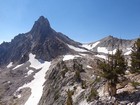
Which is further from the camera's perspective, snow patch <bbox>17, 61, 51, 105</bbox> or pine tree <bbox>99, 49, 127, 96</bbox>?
snow patch <bbox>17, 61, 51, 105</bbox>

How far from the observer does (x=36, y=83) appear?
12162cm

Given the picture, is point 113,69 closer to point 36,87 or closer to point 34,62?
point 36,87

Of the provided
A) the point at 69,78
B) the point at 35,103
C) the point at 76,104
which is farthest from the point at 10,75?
the point at 76,104

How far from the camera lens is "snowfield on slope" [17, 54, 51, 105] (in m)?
92.7

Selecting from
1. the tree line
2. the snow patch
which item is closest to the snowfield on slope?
the snow patch

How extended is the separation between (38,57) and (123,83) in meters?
165

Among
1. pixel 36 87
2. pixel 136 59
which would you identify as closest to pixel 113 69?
pixel 136 59

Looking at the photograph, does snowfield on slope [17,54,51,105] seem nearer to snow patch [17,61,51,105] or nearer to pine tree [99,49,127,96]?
snow patch [17,61,51,105]

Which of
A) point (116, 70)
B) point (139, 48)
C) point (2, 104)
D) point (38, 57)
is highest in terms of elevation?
point (38, 57)

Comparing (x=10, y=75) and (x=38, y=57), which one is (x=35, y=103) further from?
(x=38, y=57)

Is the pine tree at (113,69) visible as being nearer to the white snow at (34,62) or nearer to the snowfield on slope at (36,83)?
the snowfield on slope at (36,83)

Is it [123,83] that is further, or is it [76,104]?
[76,104]

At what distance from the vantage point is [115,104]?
27.5m

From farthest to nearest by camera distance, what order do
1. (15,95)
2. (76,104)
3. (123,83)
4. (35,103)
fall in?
1. (15,95)
2. (35,103)
3. (76,104)
4. (123,83)
